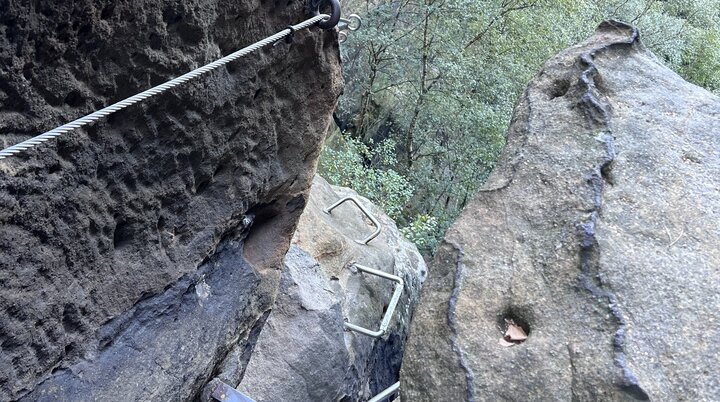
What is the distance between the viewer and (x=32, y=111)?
1250 mm

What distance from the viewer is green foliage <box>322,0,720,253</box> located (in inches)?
347

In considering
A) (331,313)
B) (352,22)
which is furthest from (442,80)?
(352,22)

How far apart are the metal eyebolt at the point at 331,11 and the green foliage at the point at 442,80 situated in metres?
6.00

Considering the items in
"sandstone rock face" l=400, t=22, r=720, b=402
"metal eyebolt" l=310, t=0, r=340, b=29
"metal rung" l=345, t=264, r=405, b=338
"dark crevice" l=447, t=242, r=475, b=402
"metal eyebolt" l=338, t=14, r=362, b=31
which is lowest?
"metal rung" l=345, t=264, r=405, b=338

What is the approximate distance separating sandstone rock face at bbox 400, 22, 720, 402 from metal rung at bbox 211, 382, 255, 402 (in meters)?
0.61

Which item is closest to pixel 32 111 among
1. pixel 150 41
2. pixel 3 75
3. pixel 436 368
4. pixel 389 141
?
pixel 3 75

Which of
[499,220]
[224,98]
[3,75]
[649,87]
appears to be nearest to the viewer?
[3,75]

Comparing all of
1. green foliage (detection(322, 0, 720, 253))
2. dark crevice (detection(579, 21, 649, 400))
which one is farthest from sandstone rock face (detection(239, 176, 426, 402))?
green foliage (detection(322, 0, 720, 253))

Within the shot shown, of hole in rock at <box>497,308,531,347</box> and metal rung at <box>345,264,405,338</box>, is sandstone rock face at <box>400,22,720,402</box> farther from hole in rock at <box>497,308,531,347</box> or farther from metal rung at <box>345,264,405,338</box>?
metal rung at <box>345,264,405,338</box>

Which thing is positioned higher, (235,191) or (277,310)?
(235,191)

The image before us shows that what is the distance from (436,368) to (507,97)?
6.85 m

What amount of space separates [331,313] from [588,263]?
2.20m

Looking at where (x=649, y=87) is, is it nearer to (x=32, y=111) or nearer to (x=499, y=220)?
(x=499, y=220)

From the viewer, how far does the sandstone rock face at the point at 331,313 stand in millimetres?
3949
